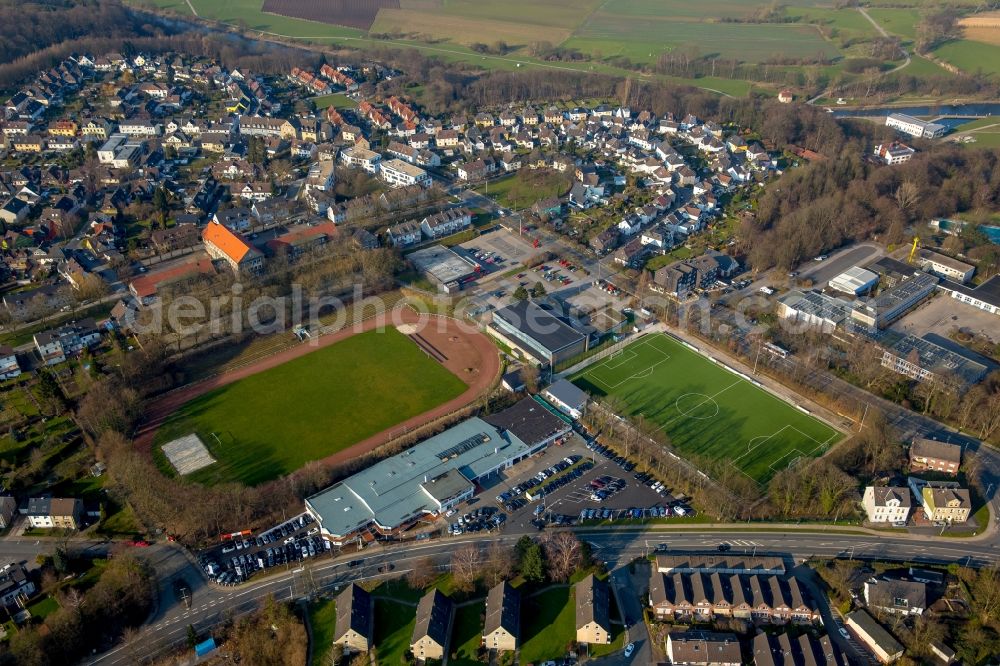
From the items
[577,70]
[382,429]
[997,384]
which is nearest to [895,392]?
[997,384]

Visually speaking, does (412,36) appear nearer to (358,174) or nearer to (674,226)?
(358,174)

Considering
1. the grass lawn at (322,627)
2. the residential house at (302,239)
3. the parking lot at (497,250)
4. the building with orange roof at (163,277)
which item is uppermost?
the residential house at (302,239)

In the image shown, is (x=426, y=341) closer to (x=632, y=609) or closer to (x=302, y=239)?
(x=302, y=239)

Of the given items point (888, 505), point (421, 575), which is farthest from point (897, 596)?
point (421, 575)

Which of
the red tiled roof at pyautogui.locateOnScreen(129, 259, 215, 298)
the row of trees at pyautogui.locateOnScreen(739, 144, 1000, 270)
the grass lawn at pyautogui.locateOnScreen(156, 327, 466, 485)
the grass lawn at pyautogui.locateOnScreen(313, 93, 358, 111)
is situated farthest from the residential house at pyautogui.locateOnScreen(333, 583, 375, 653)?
the grass lawn at pyautogui.locateOnScreen(313, 93, 358, 111)

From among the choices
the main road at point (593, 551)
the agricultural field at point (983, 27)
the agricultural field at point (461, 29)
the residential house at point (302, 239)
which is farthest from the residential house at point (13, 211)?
the agricultural field at point (983, 27)

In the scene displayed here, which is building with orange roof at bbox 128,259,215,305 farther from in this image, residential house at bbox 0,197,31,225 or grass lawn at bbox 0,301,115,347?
residential house at bbox 0,197,31,225

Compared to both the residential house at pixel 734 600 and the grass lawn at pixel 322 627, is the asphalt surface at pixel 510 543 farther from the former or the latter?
the residential house at pixel 734 600
